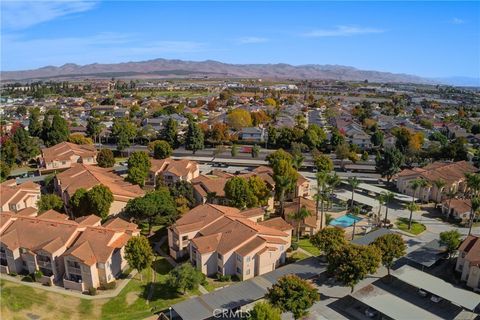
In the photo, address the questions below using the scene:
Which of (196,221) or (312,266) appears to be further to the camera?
(196,221)

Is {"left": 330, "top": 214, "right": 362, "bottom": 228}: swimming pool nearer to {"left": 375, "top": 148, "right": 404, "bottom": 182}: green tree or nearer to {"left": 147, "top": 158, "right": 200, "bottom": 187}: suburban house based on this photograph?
{"left": 375, "top": 148, "right": 404, "bottom": 182}: green tree

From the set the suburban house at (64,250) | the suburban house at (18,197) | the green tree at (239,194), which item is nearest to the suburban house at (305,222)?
the green tree at (239,194)

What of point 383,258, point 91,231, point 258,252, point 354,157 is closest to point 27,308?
point 91,231

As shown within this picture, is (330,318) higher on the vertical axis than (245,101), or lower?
lower

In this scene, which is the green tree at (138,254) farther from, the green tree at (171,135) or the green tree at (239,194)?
the green tree at (171,135)

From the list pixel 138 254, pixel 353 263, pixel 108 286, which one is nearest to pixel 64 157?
pixel 108 286

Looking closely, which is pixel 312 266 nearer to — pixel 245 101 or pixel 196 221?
pixel 196 221
